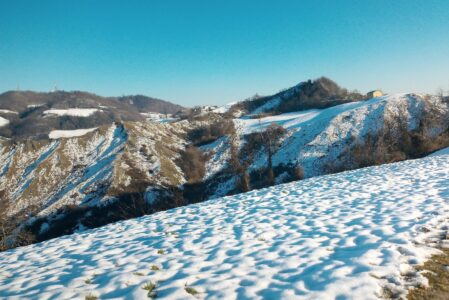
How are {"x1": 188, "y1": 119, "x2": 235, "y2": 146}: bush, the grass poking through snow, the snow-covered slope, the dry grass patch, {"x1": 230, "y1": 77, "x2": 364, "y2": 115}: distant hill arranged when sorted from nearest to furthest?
the dry grass patch < the grass poking through snow < the snow-covered slope < {"x1": 188, "y1": 119, "x2": 235, "y2": 146}: bush < {"x1": 230, "y1": 77, "x2": 364, "y2": 115}: distant hill

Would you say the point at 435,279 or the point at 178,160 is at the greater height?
the point at 435,279

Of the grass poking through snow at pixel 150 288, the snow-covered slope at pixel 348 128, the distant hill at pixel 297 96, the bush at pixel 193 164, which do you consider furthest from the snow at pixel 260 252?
the distant hill at pixel 297 96

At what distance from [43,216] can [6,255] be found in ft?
110

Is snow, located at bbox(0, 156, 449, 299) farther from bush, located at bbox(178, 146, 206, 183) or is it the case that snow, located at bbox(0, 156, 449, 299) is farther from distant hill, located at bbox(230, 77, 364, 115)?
distant hill, located at bbox(230, 77, 364, 115)

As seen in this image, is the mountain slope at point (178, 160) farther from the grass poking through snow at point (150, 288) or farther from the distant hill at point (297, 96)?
the grass poking through snow at point (150, 288)

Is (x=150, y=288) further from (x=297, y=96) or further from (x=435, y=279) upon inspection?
(x=297, y=96)

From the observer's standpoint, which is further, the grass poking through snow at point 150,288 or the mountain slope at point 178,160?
the mountain slope at point 178,160

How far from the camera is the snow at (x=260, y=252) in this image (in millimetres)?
5445

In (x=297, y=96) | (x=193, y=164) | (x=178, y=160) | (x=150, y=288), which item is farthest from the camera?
(x=297, y=96)

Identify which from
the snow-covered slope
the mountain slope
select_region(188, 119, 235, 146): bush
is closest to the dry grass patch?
the mountain slope

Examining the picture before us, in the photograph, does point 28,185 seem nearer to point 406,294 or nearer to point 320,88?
point 406,294

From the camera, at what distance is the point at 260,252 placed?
717 cm

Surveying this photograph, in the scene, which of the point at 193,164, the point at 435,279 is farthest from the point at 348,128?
the point at 435,279

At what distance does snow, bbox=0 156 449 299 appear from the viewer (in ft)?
17.9
